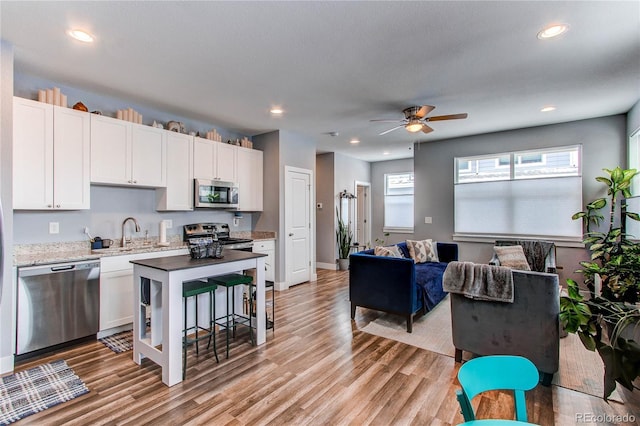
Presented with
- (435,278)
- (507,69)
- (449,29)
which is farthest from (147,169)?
(507,69)

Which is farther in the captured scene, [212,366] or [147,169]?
[147,169]

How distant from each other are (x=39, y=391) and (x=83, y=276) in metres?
1.10

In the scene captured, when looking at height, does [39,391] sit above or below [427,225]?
below

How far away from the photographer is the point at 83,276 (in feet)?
10.3

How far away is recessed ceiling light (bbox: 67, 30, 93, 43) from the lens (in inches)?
97.0

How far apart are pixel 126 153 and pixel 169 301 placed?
2265 mm

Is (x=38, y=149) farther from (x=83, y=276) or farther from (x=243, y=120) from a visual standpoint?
(x=243, y=120)

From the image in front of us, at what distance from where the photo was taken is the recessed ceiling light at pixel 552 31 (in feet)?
7.87

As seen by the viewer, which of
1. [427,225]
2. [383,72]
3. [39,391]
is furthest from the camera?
[427,225]

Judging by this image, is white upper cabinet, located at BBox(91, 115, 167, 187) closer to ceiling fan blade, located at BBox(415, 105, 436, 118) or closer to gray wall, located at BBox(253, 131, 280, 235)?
gray wall, located at BBox(253, 131, 280, 235)

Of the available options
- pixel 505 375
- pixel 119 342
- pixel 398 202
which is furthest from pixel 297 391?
pixel 398 202

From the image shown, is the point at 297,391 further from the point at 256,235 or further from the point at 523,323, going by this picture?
the point at 256,235

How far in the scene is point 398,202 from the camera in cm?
834

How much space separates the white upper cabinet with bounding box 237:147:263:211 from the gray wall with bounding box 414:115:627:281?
10.9 ft
